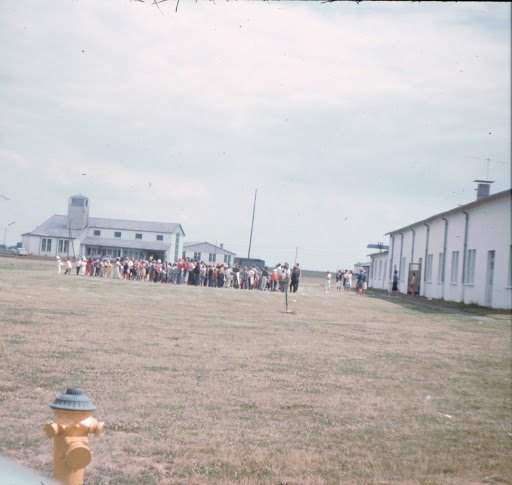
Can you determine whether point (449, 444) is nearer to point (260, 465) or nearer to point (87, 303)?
point (260, 465)

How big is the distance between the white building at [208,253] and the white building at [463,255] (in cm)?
1678

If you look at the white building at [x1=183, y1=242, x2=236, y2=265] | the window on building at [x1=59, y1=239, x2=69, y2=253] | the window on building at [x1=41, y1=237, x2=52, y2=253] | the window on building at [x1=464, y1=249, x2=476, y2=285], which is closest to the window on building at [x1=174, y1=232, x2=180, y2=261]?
the window on building at [x1=59, y1=239, x2=69, y2=253]

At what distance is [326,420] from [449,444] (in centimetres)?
130

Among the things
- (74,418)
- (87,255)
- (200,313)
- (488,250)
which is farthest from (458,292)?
(74,418)

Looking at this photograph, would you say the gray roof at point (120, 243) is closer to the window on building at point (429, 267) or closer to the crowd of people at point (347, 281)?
the crowd of people at point (347, 281)

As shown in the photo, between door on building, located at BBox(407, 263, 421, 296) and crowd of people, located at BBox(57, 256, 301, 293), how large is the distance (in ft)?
24.7

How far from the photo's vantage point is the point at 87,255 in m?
54.2

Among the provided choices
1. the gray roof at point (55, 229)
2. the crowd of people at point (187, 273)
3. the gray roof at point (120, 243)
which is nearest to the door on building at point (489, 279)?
the crowd of people at point (187, 273)

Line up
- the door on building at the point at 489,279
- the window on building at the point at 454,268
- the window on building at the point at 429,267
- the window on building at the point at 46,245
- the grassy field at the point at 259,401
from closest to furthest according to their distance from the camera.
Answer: the grassy field at the point at 259,401
the door on building at the point at 489,279
the window on building at the point at 454,268
the window on building at the point at 429,267
the window on building at the point at 46,245

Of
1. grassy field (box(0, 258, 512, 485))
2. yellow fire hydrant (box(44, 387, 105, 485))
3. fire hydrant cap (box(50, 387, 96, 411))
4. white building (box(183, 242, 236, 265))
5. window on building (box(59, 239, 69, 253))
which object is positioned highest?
white building (box(183, 242, 236, 265))

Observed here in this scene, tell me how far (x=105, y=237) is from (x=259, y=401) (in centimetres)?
3978

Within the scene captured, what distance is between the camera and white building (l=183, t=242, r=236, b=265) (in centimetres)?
6209

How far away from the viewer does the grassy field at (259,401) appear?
6.62 metres

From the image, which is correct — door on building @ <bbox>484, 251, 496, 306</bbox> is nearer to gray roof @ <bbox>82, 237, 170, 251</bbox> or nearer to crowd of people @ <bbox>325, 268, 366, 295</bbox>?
crowd of people @ <bbox>325, 268, 366, 295</bbox>
